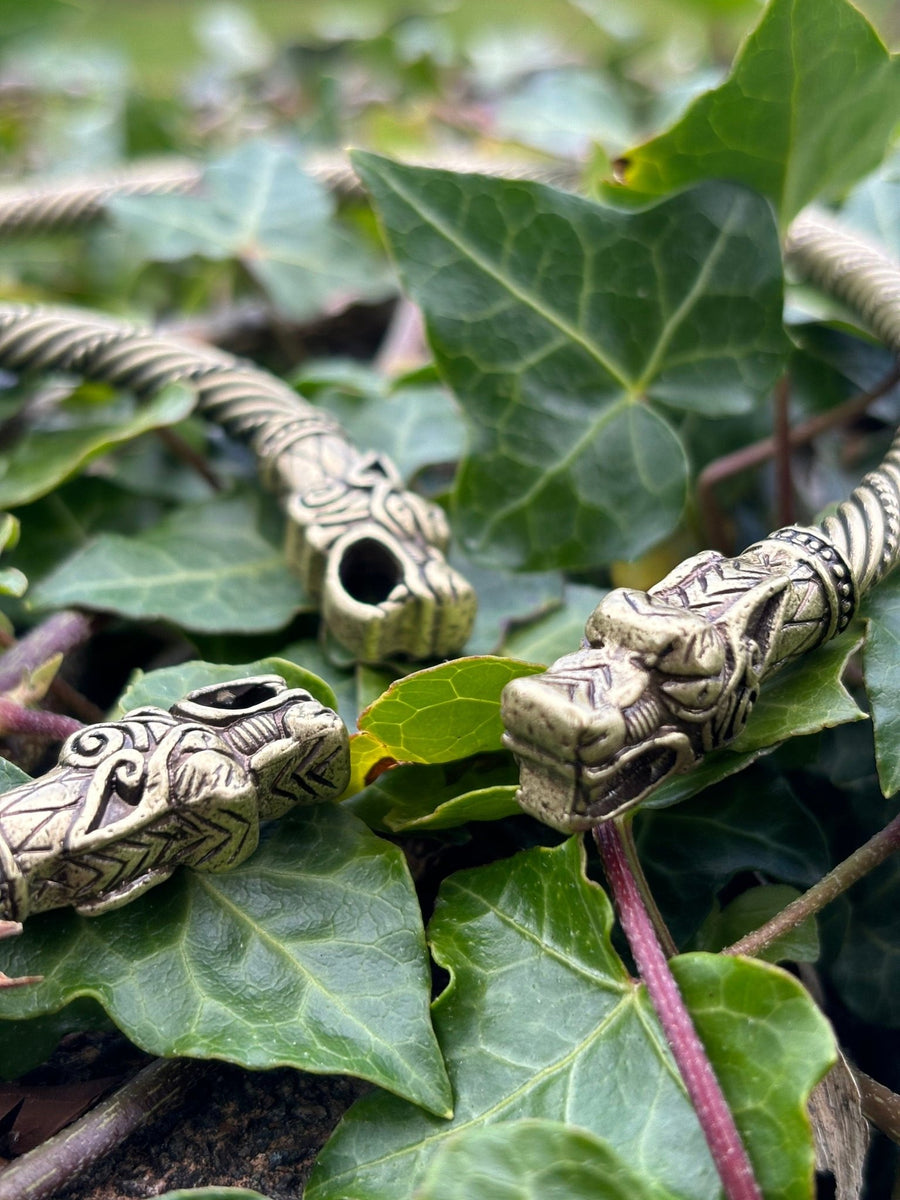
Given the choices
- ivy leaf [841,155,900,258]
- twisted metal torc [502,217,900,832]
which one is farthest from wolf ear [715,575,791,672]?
ivy leaf [841,155,900,258]

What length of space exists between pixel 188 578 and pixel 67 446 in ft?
0.56

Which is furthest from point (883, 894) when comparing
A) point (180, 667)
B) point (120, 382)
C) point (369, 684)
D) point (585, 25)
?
point (585, 25)

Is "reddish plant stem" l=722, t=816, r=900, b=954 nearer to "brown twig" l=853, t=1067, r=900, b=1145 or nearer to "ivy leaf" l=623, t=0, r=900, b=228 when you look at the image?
"brown twig" l=853, t=1067, r=900, b=1145

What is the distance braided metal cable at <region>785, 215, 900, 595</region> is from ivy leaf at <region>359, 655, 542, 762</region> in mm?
188

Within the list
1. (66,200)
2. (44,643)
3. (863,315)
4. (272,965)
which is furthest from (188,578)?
(66,200)

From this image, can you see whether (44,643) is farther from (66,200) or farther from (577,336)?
(66,200)

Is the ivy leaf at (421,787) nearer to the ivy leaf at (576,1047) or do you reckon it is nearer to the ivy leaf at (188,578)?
the ivy leaf at (576,1047)

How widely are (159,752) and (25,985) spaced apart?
125 mm

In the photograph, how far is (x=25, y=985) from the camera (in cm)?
50

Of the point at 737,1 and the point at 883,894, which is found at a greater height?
the point at 737,1

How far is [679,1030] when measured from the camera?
1.56 feet

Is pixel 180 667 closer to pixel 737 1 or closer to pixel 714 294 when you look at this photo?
pixel 714 294

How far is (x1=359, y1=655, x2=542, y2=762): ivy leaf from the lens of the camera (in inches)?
21.8

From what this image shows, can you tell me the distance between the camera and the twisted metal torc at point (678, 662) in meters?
0.47
